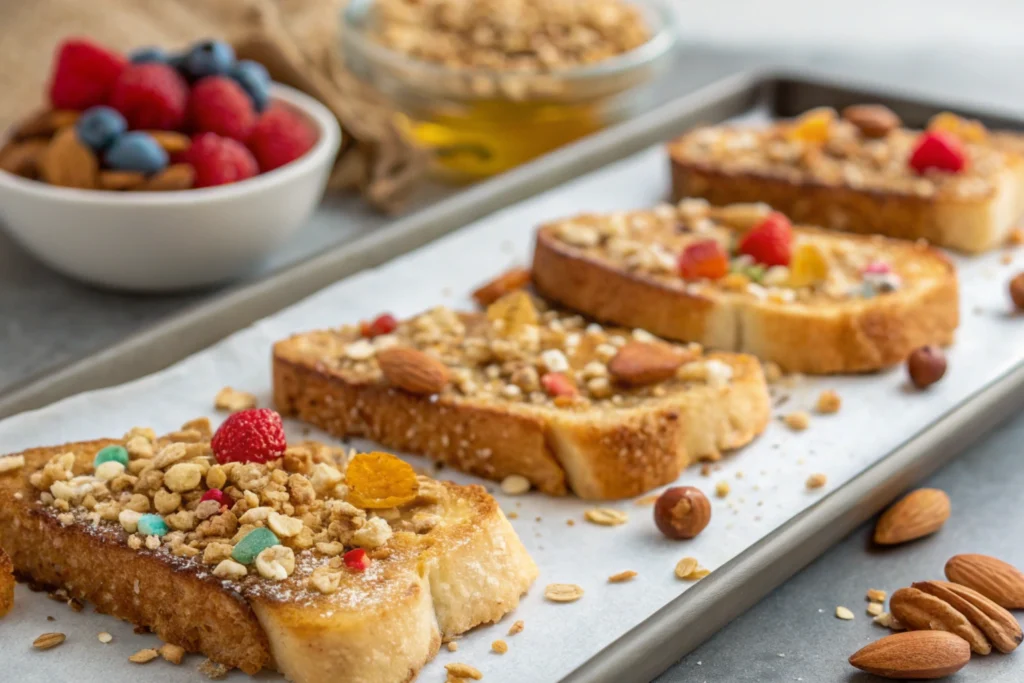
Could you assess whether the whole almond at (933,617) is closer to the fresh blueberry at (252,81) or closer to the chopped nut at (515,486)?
the chopped nut at (515,486)

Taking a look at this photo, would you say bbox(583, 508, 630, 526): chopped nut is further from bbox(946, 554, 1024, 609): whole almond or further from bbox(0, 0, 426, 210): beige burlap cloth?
bbox(0, 0, 426, 210): beige burlap cloth

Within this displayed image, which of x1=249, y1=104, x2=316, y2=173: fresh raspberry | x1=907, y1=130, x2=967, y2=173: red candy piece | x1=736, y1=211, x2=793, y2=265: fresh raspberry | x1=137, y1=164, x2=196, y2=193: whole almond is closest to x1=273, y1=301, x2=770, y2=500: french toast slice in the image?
x1=736, y1=211, x2=793, y2=265: fresh raspberry

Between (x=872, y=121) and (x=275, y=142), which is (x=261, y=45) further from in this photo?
(x=872, y=121)

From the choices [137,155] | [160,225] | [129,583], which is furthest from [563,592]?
[137,155]

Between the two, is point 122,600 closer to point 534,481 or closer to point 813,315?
point 534,481

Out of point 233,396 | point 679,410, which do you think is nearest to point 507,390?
point 679,410
